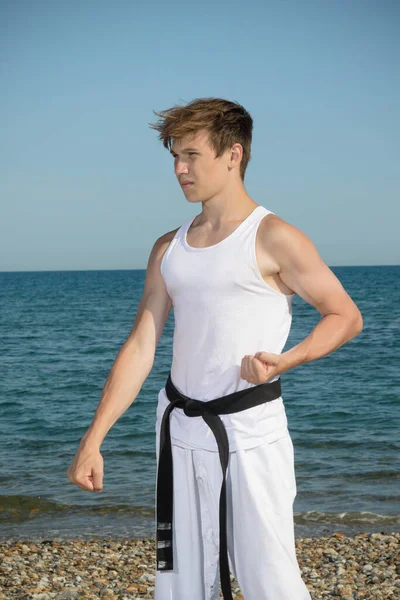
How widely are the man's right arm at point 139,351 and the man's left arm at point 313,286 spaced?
18.8 inches

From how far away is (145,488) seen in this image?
9594 millimetres

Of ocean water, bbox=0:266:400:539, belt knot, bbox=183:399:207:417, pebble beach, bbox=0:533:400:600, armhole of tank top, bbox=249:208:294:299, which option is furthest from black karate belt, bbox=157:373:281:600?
ocean water, bbox=0:266:400:539

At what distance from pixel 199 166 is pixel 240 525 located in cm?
120

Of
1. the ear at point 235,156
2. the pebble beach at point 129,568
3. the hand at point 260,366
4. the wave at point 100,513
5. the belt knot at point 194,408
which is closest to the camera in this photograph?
the hand at point 260,366

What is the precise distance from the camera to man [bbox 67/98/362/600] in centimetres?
258

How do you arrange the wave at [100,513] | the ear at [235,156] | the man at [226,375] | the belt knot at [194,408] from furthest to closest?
1. the wave at [100,513]
2. the ear at [235,156]
3. the belt knot at [194,408]
4. the man at [226,375]

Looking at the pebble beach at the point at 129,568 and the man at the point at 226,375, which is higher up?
the man at the point at 226,375

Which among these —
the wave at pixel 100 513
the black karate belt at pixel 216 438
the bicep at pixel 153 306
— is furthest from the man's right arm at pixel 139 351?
the wave at pixel 100 513

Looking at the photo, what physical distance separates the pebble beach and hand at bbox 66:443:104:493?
10.9ft

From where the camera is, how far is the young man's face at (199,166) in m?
2.74

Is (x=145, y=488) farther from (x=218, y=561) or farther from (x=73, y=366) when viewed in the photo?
(x=73, y=366)

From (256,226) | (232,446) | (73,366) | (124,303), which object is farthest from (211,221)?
(124,303)

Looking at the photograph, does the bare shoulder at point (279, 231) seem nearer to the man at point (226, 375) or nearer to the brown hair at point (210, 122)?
the man at point (226, 375)

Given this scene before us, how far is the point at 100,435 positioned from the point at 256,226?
885 millimetres
